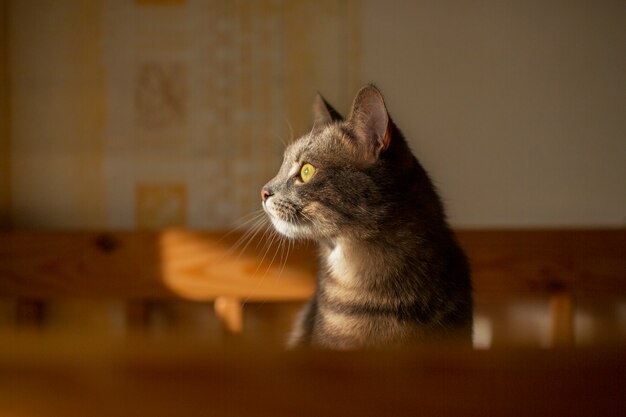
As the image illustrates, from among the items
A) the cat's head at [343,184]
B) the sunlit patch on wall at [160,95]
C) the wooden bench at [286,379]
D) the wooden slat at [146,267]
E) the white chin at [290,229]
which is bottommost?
the wooden slat at [146,267]

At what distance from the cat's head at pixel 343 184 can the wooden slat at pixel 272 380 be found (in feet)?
1.21

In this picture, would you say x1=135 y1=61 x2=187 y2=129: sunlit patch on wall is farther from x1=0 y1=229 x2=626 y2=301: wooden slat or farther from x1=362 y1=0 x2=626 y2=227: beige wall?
x1=362 y1=0 x2=626 y2=227: beige wall

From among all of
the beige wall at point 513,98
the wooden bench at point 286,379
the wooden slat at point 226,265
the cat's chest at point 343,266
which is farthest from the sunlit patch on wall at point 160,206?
the wooden bench at point 286,379

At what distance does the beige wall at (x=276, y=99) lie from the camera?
121 centimetres

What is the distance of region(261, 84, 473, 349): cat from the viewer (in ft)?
1.99

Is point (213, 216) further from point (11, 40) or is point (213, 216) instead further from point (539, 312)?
point (539, 312)

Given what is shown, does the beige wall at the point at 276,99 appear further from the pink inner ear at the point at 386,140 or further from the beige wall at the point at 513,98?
the pink inner ear at the point at 386,140

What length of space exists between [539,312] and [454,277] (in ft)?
2.43

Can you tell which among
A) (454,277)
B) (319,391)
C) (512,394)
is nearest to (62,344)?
(319,391)

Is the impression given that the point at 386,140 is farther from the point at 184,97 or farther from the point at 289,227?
the point at 184,97

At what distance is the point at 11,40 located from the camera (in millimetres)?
1311

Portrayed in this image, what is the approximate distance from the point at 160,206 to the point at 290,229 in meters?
0.77

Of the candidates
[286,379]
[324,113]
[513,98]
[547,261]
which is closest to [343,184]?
[324,113]

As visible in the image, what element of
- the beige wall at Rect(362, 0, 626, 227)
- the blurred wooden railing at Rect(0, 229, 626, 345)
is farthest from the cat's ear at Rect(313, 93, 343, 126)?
the beige wall at Rect(362, 0, 626, 227)
